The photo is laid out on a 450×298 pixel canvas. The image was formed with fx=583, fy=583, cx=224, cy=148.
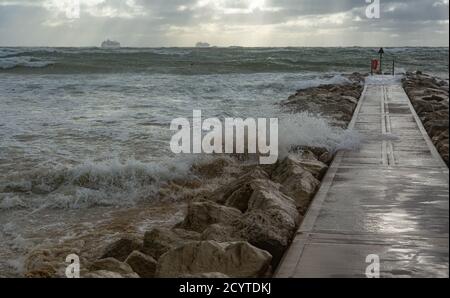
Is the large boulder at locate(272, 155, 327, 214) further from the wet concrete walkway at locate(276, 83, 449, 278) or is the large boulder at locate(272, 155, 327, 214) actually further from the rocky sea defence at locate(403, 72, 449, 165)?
the rocky sea defence at locate(403, 72, 449, 165)

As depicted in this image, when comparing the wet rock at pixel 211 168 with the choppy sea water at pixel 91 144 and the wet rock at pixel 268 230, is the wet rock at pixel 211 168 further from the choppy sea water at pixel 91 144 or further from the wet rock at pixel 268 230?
the wet rock at pixel 268 230

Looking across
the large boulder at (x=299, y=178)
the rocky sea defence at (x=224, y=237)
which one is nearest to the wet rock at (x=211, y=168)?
the rocky sea defence at (x=224, y=237)

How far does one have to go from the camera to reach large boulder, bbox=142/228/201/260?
4.99 m

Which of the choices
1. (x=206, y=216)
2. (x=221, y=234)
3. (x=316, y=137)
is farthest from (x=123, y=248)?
(x=316, y=137)

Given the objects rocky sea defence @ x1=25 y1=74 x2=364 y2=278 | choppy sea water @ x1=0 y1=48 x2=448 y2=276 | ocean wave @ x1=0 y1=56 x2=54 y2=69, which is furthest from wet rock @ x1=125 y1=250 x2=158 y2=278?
ocean wave @ x1=0 y1=56 x2=54 y2=69

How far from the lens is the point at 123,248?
5.26 metres

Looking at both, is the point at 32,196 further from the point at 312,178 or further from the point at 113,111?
the point at 113,111

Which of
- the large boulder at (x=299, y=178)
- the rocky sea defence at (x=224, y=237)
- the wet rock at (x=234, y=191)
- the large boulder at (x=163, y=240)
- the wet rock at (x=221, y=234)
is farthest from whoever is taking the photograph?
the wet rock at (x=234, y=191)

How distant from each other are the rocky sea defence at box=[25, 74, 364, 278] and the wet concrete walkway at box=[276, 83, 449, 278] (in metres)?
0.17

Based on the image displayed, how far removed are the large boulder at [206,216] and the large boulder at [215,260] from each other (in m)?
1.18

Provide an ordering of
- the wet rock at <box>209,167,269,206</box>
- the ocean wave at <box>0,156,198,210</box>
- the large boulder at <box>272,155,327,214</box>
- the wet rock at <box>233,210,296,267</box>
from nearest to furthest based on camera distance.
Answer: the wet rock at <box>233,210,296,267</box> → the large boulder at <box>272,155,327,214</box> → the wet rock at <box>209,167,269,206</box> → the ocean wave at <box>0,156,198,210</box>

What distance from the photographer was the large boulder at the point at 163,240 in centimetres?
499

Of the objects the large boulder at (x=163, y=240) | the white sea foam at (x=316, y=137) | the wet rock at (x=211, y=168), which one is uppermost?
the white sea foam at (x=316, y=137)

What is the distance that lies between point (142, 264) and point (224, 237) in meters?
0.70
